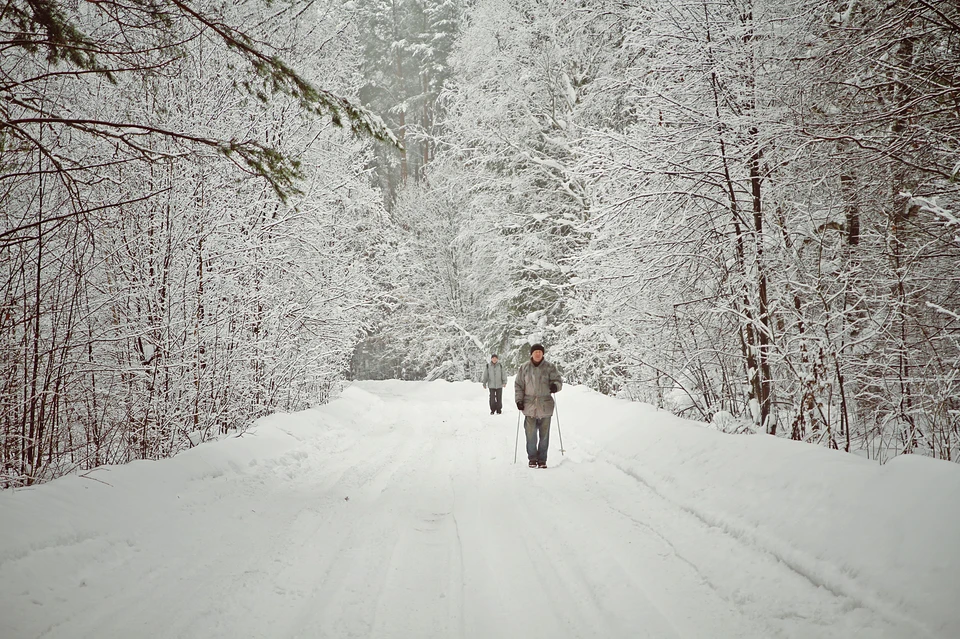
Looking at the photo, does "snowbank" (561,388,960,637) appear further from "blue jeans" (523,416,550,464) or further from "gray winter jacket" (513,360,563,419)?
"gray winter jacket" (513,360,563,419)

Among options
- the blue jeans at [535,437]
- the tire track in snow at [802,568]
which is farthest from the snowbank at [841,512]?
the blue jeans at [535,437]

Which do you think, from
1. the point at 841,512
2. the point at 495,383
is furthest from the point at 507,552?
the point at 495,383

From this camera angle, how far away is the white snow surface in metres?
3.02

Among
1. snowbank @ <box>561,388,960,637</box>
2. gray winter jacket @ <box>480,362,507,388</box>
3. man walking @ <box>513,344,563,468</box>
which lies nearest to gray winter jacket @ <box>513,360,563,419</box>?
man walking @ <box>513,344,563,468</box>

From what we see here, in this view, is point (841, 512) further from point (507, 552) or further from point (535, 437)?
point (535, 437)

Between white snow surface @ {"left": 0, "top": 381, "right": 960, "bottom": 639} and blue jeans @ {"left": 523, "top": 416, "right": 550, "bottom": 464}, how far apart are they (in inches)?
52.8

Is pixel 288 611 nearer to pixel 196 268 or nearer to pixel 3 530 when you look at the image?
pixel 3 530

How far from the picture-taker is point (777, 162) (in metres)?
6.43

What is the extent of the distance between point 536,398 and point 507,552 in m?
4.01

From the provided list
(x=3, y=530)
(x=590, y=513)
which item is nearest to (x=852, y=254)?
(x=590, y=513)

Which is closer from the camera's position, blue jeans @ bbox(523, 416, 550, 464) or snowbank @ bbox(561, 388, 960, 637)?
snowbank @ bbox(561, 388, 960, 637)

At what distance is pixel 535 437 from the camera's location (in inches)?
315

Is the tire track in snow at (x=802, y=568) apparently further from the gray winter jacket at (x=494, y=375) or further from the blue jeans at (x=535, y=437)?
the gray winter jacket at (x=494, y=375)

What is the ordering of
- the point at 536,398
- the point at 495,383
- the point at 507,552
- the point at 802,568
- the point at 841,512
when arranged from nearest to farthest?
the point at 802,568
the point at 841,512
the point at 507,552
the point at 536,398
the point at 495,383
